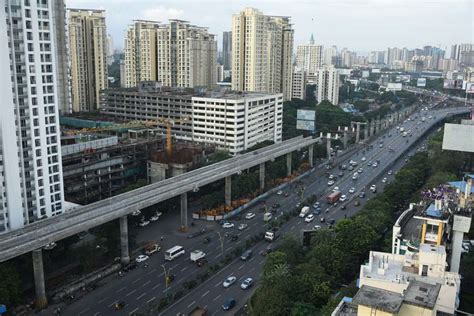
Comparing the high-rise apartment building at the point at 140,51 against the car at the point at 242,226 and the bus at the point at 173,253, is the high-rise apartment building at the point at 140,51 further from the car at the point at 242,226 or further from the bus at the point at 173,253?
the bus at the point at 173,253

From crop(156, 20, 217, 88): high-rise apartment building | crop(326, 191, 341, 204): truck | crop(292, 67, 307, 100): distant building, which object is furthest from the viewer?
crop(292, 67, 307, 100): distant building

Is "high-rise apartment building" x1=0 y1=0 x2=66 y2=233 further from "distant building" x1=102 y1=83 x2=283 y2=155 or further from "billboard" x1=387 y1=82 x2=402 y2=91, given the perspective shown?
"billboard" x1=387 y1=82 x2=402 y2=91

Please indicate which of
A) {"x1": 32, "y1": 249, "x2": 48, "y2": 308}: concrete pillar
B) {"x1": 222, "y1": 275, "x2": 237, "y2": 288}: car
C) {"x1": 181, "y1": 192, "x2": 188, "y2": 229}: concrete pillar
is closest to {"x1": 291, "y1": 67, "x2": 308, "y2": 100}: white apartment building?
{"x1": 181, "y1": 192, "x2": 188, "y2": 229}: concrete pillar

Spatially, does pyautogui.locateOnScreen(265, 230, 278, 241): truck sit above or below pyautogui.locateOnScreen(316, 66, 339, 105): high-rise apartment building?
below

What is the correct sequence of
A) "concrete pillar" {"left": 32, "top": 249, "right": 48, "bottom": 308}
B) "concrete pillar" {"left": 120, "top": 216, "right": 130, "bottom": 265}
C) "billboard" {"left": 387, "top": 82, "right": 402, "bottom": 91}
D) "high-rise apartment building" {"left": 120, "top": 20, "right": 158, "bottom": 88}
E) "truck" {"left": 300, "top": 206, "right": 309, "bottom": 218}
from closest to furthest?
"concrete pillar" {"left": 32, "top": 249, "right": 48, "bottom": 308} < "concrete pillar" {"left": 120, "top": 216, "right": 130, "bottom": 265} < "truck" {"left": 300, "top": 206, "right": 309, "bottom": 218} < "high-rise apartment building" {"left": 120, "top": 20, "right": 158, "bottom": 88} < "billboard" {"left": 387, "top": 82, "right": 402, "bottom": 91}

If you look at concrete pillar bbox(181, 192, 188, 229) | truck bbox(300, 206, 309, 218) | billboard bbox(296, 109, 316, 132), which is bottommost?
truck bbox(300, 206, 309, 218)

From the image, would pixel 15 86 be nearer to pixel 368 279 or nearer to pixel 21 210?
pixel 21 210

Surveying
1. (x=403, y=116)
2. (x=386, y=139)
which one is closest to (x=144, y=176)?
(x=386, y=139)

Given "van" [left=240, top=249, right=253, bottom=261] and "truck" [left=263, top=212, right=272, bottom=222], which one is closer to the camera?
"van" [left=240, top=249, right=253, bottom=261]
